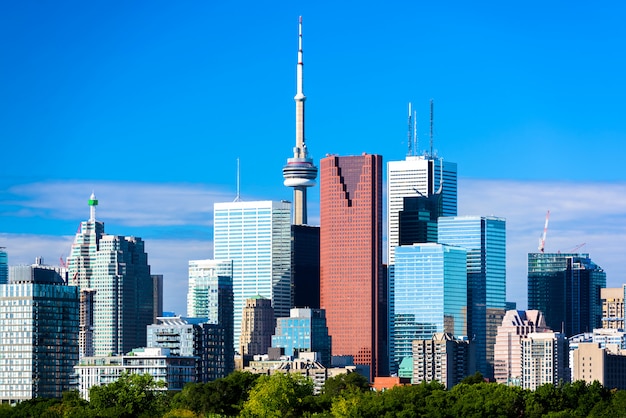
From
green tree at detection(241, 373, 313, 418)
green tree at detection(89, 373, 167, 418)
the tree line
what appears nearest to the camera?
the tree line

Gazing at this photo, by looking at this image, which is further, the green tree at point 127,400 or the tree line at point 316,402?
the green tree at point 127,400

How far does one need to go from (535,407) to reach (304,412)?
82.3ft

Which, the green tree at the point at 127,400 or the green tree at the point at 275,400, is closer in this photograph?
the green tree at the point at 275,400

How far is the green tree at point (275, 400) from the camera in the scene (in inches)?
6663

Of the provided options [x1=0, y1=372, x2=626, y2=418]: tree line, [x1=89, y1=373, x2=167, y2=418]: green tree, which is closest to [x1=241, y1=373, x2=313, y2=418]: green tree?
[x1=0, y1=372, x2=626, y2=418]: tree line

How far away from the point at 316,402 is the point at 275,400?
10.0 meters

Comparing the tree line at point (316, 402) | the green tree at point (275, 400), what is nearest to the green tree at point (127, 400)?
the tree line at point (316, 402)

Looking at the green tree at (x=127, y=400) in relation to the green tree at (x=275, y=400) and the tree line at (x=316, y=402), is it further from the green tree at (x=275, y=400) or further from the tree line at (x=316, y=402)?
the green tree at (x=275, y=400)

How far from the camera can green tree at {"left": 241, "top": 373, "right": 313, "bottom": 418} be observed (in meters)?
169

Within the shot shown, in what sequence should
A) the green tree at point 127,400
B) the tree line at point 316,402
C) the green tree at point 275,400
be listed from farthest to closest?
1. the green tree at point 127,400
2. the green tree at point 275,400
3. the tree line at point 316,402

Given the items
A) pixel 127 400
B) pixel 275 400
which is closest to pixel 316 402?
pixel 275 400

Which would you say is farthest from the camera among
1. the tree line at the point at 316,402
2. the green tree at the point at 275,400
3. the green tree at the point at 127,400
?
the green tree at the point at 127,400

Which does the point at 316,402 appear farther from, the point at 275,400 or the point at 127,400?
the point at 127,400

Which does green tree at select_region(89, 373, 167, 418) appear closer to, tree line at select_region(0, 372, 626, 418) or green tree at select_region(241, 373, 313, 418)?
tree line at select_region(0, 372, 626, 418)
